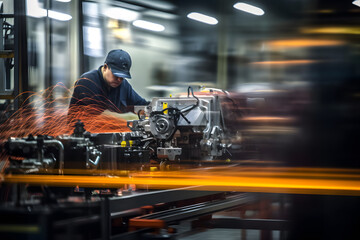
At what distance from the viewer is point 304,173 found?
244 centimetres

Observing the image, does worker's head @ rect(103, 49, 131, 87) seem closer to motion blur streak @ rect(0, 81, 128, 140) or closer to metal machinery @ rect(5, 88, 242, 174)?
metal machinery @ rect(5, 88, 242, 174)

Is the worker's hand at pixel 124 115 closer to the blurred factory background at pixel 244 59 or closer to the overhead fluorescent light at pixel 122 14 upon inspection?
the blurred factory background at pixel 244 59

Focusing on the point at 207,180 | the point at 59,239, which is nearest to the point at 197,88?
the point at 207,180

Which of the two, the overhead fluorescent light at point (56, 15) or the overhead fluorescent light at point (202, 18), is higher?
the overhead fluorescent light at point (56, 15)

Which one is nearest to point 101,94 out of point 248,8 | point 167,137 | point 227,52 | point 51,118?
point 51,118

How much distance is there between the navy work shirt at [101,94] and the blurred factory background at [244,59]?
181mm

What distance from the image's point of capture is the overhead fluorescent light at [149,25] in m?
4.24

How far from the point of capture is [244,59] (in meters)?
3.78

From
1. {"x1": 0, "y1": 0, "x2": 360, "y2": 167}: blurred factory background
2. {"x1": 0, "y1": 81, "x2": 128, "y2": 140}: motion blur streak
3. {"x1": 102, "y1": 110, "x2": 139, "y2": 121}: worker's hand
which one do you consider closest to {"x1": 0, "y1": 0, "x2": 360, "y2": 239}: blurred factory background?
{"x1": 0, "y1": 0, "x2": 360, "y2": 167}: blurred factory background

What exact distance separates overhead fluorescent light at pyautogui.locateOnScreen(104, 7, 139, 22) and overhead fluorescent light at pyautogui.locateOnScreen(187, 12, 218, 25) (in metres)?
0.60

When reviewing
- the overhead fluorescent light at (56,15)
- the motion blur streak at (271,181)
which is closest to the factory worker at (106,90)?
the overhead fluorescent light at (56,15)

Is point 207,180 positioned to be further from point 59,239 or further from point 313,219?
point 59,239

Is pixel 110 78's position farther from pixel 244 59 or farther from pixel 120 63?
pixel 244 59

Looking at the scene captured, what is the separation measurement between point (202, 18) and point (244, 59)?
0.58 meters
